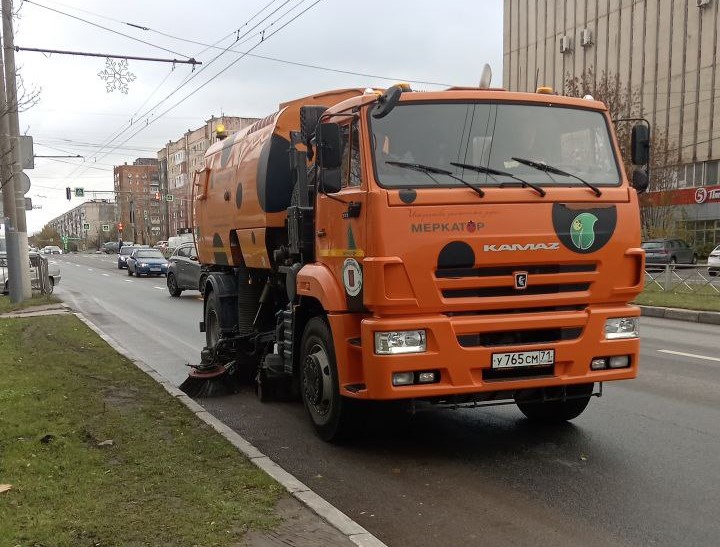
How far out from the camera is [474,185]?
16.4 ft

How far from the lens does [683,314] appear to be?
15.2m

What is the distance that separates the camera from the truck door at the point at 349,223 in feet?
16.5

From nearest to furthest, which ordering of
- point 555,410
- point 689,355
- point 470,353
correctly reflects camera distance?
point 470,353 < point 555,410 < point 689,355

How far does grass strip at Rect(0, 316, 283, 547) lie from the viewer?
3781 mm

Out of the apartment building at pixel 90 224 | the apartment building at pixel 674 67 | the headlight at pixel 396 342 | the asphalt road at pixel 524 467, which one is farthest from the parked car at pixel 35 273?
the apartment building at pixel 90 224

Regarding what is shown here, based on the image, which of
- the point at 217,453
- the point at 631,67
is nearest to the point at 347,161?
the point at 217,453

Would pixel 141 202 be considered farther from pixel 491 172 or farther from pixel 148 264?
pixel 491 172

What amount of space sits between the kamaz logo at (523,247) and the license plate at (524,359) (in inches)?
28.7

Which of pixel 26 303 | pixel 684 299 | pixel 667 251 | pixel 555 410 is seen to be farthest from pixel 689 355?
pixel 667 251

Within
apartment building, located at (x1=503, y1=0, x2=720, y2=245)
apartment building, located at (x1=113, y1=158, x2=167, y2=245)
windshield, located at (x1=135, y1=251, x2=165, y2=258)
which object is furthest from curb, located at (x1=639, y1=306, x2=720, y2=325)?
apartment building, located at (x1=113, y1=158, x2=167, y2=245)

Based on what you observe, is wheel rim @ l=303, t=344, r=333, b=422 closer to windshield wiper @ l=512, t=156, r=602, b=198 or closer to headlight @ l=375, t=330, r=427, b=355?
headlight @ l=375, t=330, r=427, b=355

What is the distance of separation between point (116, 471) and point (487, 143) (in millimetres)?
3485

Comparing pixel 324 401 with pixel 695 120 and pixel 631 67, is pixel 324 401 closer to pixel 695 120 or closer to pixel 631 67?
pixel 695 120

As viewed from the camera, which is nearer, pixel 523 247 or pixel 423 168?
pixel 523 247
